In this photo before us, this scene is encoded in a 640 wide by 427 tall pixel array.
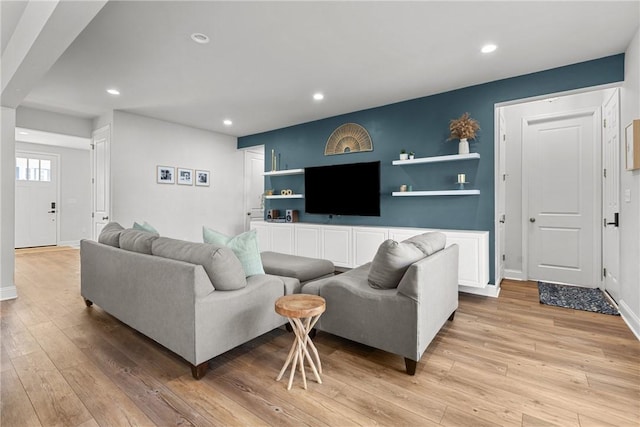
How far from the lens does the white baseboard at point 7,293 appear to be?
3446 millimetres

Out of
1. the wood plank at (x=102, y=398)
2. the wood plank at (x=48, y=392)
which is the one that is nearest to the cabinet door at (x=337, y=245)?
the wood plank at (x=102, y=398)

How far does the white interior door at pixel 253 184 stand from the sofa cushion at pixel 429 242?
16.1 feet

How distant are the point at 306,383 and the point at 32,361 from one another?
76.4 inches

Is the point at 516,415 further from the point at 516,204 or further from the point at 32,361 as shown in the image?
the point at 516,204

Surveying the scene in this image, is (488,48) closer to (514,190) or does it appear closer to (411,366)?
(514,190)

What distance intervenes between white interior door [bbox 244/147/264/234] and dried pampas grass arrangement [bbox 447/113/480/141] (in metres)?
4.29

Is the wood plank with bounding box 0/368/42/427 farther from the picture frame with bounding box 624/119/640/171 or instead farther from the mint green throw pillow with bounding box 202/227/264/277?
the picture frame with bounding box 624/119/640/171

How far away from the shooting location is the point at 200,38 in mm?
2674

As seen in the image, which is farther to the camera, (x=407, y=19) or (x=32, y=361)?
(x=407, y=19)

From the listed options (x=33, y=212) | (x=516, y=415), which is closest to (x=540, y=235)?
(x=516, y=415)

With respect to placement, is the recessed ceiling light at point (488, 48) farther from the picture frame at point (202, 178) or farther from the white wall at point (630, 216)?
the picture frame at point (202, 178)

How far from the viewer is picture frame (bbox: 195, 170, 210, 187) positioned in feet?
19.4

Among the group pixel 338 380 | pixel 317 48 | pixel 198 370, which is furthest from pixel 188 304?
pixel 317 48

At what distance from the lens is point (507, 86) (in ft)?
11.7
